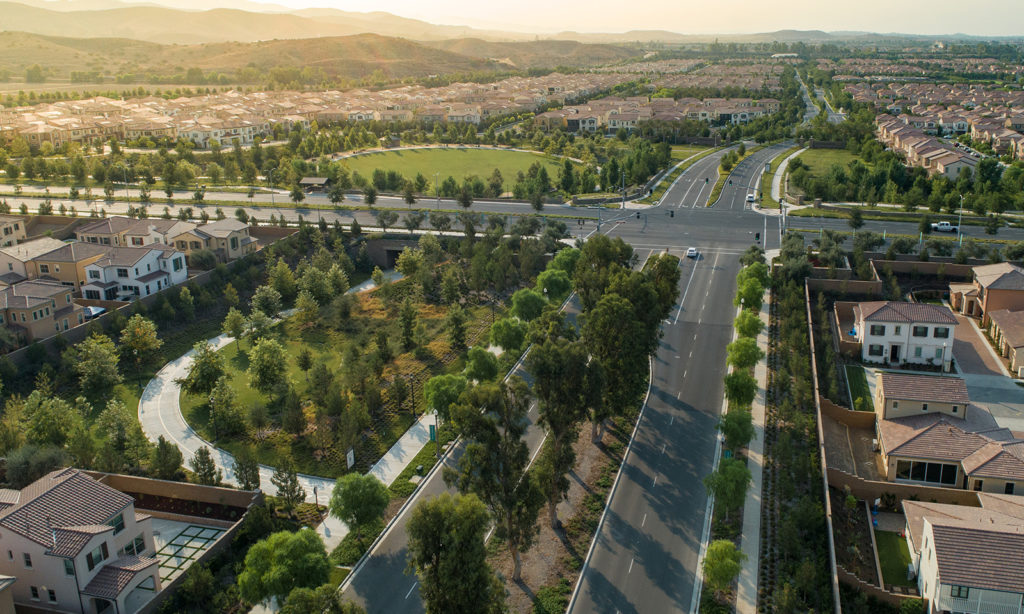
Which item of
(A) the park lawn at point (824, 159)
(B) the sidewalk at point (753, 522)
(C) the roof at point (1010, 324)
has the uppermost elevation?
(A) the park lawn at point (824, 159)

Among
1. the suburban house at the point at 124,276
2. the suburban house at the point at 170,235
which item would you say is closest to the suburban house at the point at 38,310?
the suburban house at the point at 124,276

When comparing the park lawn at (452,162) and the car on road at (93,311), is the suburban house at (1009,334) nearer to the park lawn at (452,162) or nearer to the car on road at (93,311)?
the car on road at (93,311)

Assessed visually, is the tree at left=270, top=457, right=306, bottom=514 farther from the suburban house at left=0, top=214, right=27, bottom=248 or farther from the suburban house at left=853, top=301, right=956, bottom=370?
the suburban house at left=0, top=214, right=27, bottom=248

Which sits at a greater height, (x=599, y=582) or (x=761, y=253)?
(x=761, y=253)

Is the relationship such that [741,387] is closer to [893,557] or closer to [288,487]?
[893,557]

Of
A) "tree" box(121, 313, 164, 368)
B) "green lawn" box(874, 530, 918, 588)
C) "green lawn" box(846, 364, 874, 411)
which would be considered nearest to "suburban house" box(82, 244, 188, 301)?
"tree" box(121, 313, 164, 368)

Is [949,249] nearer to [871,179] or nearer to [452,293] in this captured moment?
[871,179]

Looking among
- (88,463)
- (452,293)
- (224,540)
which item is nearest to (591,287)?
(452,293)
